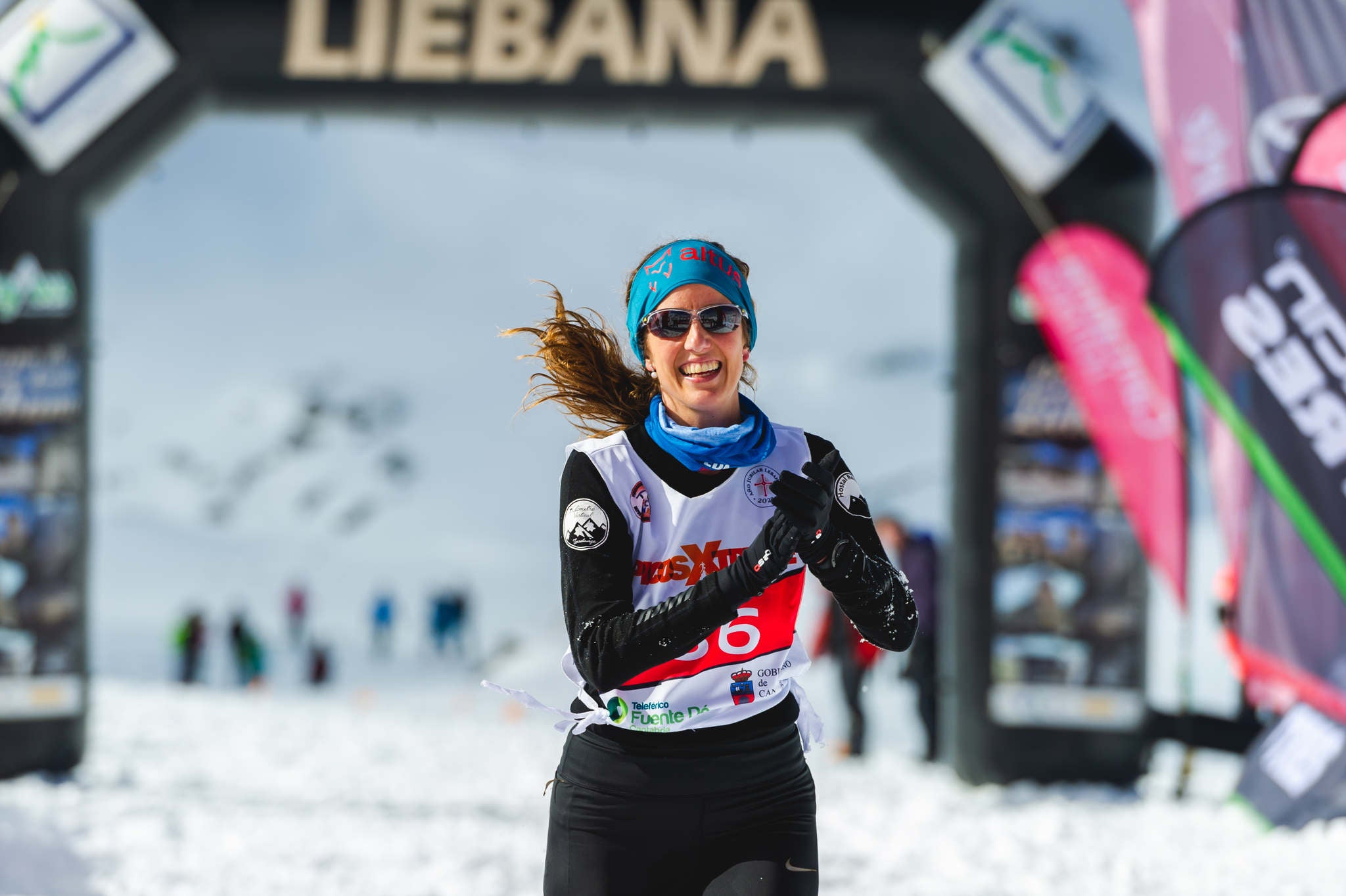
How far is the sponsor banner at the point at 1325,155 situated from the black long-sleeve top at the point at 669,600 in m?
5.13

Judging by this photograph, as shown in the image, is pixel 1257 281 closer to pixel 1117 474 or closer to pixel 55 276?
pixel 1117 474

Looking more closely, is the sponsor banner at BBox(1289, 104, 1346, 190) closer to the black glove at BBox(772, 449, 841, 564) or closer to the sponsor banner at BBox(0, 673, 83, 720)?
the black glove at BBox(772, 449, 841, 564)

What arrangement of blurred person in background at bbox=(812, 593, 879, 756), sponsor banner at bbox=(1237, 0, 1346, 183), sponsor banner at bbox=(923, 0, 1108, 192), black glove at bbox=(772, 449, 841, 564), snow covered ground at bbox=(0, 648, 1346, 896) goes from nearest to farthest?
black glove at bbox=(772, 449, 841, 564)
snow covered ground at bbox=(0, 648, 1346, 896)
sponsor banner at bbox=(1237, 0, 1346, 183)
sponsor banner at bbox=(923, 0, 1108, 192)
blurred person in background at bbox=(812, 593, 879, 756)

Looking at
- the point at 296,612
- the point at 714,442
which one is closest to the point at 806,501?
the point at 714,442

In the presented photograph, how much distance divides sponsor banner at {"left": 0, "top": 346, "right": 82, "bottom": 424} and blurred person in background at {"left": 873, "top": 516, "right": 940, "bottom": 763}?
552 cm

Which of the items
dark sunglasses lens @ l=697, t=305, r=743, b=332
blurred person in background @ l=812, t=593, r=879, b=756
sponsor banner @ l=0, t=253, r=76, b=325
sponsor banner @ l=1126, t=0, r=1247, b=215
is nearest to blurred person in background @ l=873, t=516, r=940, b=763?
blurred person in background @ l=812, t=593, r=879, b=756

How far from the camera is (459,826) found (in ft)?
18.6

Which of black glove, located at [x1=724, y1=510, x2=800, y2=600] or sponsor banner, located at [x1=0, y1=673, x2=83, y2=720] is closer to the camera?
black glove, located at [x1=724, y1=510, x2=800, y2=600]

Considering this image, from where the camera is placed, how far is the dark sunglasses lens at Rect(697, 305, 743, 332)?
71.7 inches

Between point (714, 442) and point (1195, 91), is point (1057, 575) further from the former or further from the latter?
point (714, 442)

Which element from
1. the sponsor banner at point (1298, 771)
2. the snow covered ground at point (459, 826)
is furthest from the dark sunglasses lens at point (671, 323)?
the sponsor banner at point (1298, 771)

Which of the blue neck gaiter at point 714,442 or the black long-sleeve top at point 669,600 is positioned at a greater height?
the blue neck gaiter at point 714,442

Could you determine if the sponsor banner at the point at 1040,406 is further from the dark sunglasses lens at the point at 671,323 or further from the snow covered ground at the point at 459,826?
the dark sunglasses lens at the point at 671,323

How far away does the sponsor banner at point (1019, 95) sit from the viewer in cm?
675
